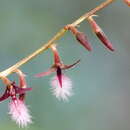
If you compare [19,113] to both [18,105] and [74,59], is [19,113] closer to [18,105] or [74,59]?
[18,105]

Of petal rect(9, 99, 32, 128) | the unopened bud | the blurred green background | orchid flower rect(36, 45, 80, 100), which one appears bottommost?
petal rect(9, 99, 32, 128)

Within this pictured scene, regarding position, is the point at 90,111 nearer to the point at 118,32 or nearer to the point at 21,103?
the point at 118,32

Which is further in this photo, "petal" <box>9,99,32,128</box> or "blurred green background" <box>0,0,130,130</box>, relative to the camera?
"blurred green background" <box>0,0,130,130</box>

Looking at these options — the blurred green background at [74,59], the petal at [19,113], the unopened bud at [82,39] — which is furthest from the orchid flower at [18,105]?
the blurred green background at [74,59]

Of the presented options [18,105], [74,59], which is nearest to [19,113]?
[18,105]

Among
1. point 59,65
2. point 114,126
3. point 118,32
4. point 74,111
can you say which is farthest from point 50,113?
point 59,65

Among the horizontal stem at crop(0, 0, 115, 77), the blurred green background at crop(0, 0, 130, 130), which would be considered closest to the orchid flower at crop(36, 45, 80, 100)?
the horizontal stem at crop(0, 0, 115, 77)

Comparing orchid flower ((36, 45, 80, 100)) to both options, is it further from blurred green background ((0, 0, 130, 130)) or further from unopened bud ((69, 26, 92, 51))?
blurred green background ((0, 0, 130, 130))

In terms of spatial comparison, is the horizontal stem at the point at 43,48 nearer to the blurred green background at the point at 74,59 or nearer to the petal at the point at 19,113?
the petal at the point at 19,113
